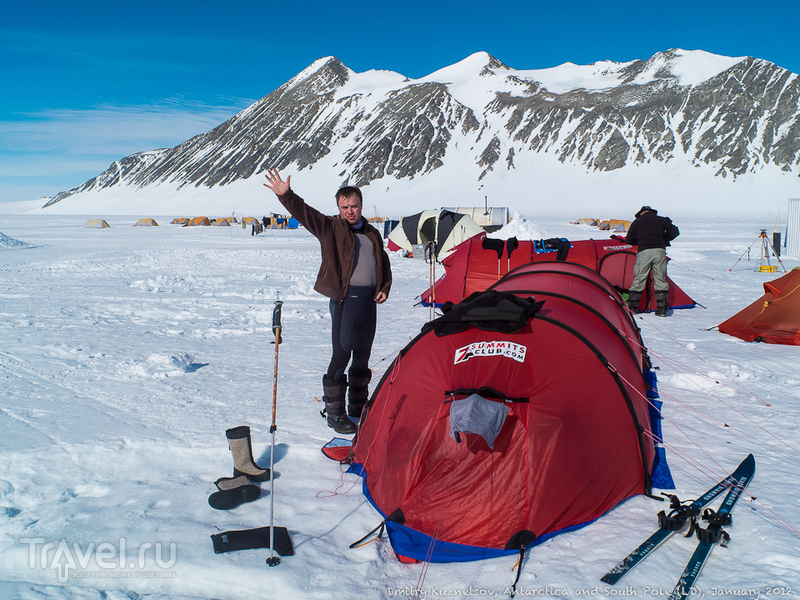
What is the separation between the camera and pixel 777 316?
7.27m

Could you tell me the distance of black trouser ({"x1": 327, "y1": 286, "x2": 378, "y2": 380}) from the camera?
4.30 m

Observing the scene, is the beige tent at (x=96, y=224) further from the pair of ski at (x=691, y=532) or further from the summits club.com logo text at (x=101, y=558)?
the pair of ski at (x=691, y=532)

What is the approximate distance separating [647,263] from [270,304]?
6.78 metres

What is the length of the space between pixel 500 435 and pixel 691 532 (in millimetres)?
1185

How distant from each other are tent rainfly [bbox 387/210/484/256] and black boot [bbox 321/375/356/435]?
14.7 meters

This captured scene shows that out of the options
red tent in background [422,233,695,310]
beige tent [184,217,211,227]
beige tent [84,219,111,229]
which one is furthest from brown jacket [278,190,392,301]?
beige tent [184,217,211,227]

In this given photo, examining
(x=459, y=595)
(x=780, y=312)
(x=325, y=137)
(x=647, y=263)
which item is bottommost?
(x=459, y=595)

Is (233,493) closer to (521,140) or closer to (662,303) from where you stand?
(662,303)

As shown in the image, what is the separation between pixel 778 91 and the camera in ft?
289

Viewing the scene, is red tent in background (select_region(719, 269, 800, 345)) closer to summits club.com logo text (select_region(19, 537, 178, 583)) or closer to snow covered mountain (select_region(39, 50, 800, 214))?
summits club.com logo text (select_region(19, 537, 178, 583))

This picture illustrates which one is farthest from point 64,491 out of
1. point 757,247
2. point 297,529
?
point 757,247

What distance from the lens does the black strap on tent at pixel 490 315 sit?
11.6ft

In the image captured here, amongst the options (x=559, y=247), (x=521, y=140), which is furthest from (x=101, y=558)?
(x=521, y=140)

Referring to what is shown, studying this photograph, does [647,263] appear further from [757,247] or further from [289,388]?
[757,247]
